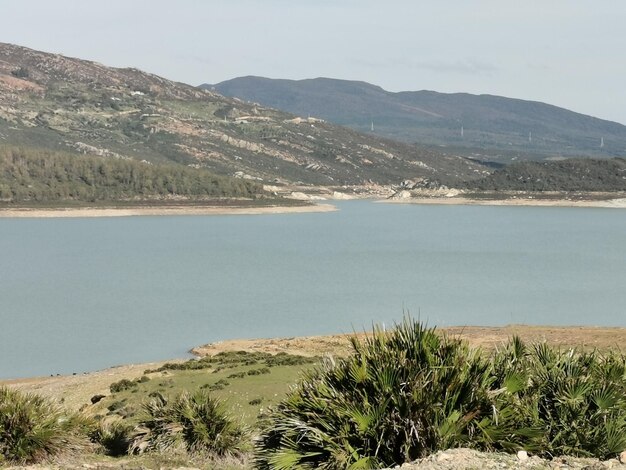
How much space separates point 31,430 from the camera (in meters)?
13.2

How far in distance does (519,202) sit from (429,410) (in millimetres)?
167159

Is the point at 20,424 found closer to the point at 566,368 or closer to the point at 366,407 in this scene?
the point at 366,407

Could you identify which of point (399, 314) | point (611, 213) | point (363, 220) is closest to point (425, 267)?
point (399, 314)

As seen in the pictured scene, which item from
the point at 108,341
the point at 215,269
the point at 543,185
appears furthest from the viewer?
the point at 543,185

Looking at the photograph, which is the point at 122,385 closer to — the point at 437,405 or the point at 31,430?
the point at 31,430

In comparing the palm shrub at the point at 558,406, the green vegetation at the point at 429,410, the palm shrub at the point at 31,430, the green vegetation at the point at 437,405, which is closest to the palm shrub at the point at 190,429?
the palm shrub at the point at 31,430

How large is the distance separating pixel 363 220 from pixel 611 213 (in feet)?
161

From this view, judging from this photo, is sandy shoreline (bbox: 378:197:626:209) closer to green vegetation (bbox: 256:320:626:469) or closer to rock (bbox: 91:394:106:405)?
rock (bbox: 91:394:106:405)

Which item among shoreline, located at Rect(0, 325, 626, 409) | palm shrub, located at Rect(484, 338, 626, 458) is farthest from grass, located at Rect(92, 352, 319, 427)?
palm shrub, located at Rect(484, 338, 626, 458)

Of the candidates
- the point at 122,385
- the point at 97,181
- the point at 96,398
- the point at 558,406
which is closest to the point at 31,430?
the point at 558,406

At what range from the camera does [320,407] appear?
10.6m

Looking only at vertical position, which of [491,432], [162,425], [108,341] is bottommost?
[108,341]

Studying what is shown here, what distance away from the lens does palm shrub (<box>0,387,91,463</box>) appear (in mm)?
13050

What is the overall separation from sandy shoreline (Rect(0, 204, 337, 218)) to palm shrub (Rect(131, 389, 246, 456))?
115 metres
